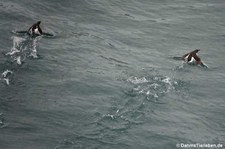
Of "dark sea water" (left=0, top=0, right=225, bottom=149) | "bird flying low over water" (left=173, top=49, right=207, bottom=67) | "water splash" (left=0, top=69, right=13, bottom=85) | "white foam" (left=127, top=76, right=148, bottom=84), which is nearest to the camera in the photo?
"dark sea water" (left=0, top=0, right=225, bottom=149)

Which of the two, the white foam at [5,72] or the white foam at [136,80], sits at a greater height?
the white foam at [5,72]

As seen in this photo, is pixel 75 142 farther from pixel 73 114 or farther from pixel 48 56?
pixel 48 56

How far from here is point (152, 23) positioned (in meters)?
30.1

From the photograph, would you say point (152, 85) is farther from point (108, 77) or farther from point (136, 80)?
point (108, 77)

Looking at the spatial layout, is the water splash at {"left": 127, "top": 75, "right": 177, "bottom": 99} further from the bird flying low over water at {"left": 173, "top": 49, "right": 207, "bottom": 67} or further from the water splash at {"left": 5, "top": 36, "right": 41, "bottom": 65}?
the water splash at {"left": 5, "top": 36, "right": 41, "bottom": 65}

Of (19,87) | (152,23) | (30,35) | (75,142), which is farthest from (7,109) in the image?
(152,23)

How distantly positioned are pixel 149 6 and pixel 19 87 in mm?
16465

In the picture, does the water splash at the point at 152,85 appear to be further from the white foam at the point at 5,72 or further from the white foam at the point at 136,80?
the white foam at the point at 5,72

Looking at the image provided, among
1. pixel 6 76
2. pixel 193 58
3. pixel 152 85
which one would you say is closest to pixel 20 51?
pixel 6 76

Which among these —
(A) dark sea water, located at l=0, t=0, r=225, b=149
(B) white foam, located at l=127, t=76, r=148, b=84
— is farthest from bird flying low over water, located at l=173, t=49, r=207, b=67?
(B) white foam, located at l=127, t=76, r=148, b=84

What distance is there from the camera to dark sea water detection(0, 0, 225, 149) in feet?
55.5

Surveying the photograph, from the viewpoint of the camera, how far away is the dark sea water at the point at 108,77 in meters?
16.9

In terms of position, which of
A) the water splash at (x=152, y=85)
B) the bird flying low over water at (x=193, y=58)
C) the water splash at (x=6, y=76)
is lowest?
the water splash at (x=152, y=85)

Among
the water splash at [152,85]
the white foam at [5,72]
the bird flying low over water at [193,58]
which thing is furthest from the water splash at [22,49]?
the bird flying low over water at [193,58]
